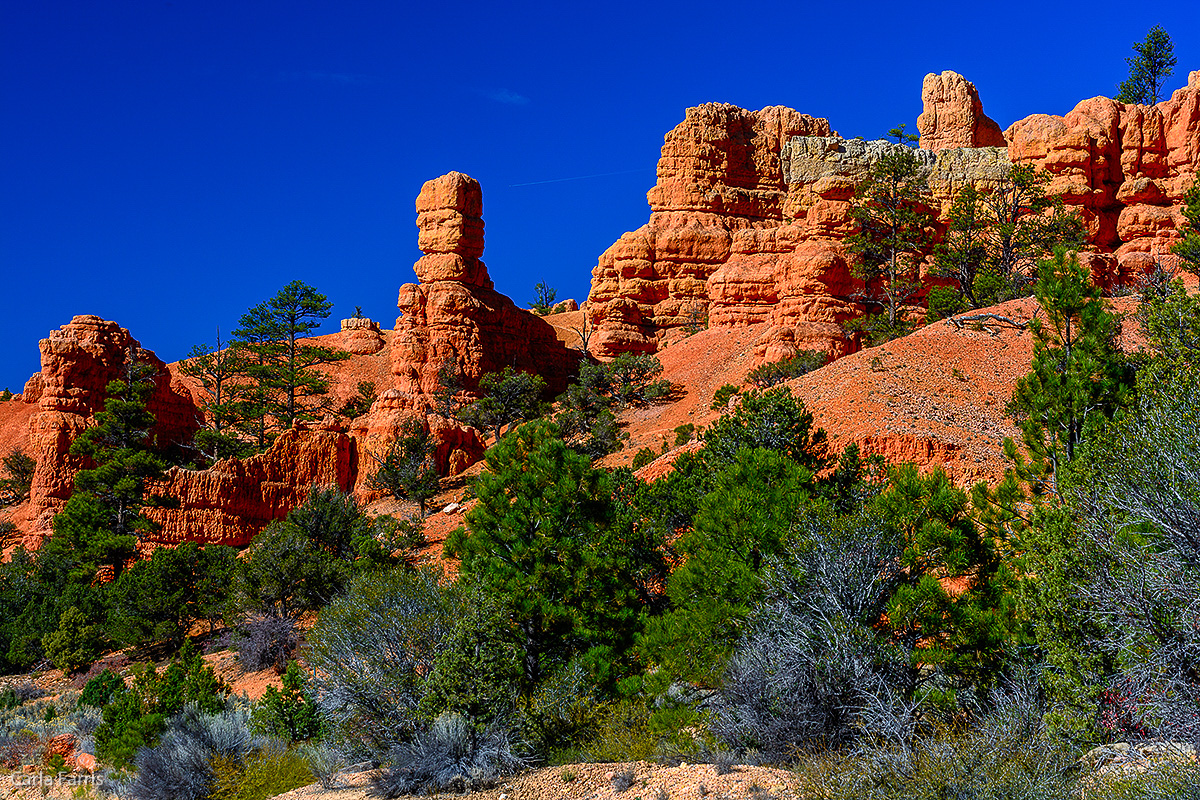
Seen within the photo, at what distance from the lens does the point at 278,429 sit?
154 feet

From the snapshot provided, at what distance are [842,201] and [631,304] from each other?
12886mm

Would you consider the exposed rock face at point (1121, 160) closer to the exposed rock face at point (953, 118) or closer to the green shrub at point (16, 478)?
the exposed rock face at point (953, 118)

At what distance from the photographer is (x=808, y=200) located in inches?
1833

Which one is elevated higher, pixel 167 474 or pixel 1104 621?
pixel 167 474

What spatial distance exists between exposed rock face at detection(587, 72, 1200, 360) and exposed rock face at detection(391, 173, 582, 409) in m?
3.89

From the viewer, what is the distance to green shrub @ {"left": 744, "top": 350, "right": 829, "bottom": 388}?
34.4 metres

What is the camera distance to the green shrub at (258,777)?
14117 millimetres

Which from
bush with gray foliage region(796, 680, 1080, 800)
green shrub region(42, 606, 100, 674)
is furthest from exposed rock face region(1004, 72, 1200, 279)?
green shrub region(42, 606, 100, 674)

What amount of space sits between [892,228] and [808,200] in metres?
5.54

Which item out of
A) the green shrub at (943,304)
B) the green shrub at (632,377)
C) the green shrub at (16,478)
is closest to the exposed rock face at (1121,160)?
the green shrub at (943,304)

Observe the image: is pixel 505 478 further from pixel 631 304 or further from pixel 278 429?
pixel 631 304

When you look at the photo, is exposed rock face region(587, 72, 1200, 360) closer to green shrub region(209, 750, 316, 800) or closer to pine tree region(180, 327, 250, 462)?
pine tree region(180, 327, 250, 462)

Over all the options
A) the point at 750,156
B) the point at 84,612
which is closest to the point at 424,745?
the point at 84,612

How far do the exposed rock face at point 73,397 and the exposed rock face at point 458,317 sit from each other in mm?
10072
